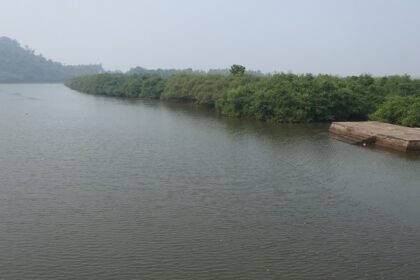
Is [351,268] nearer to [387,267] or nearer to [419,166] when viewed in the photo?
[387,267]

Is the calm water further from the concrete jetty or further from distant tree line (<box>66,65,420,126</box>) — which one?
distant tree line (<box>66,65,420,126</box>)

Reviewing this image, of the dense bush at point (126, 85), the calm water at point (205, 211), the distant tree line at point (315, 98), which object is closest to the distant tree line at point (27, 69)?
the dense bush at point (126, 85)

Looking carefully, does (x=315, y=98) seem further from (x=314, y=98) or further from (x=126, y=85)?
(x=126, y=85)

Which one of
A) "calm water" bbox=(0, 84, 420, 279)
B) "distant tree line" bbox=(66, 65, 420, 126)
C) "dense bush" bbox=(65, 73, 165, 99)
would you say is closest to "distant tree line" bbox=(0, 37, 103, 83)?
"dense bush" bbox=(65, 73, 165, 99)

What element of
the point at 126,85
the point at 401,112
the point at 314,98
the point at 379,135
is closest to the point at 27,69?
the point at 126,85

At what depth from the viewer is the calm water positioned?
447 inches

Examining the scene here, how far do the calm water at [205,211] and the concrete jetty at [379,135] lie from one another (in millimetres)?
1636

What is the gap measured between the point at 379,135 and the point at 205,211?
60.9 feet

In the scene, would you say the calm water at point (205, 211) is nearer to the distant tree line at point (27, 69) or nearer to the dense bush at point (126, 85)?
the dense bush at point (126, 85)

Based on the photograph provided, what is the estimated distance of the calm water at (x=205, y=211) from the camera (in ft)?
37.2

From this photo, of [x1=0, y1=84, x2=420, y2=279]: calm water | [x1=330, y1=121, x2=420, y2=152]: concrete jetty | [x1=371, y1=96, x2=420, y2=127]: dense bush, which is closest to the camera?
[x1=0, y1=84, x2=420, y2=279]: calm water

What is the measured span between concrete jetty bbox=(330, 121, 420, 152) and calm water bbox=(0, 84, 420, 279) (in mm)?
1636

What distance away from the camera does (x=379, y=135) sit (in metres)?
29.7

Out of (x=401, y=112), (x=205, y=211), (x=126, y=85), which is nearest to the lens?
(x=205, y=211)
